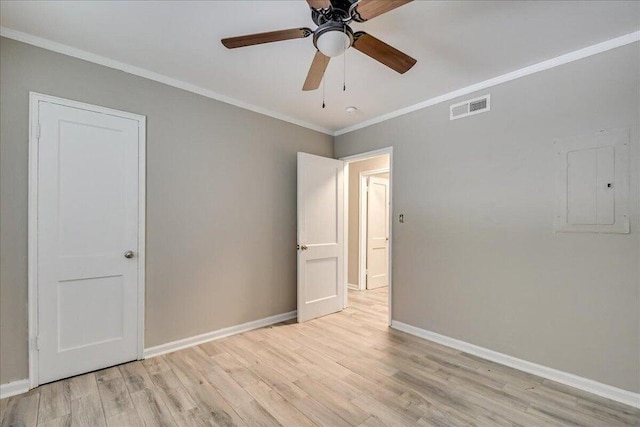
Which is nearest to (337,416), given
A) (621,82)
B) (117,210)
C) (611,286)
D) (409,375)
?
(409,375)

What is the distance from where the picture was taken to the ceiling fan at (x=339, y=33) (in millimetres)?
1474

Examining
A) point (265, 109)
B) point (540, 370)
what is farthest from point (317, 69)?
point (540, 370)

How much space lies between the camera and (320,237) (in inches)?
152

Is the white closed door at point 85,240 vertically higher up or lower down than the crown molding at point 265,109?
lower down

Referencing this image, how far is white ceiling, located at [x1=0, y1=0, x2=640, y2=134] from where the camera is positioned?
1.88m

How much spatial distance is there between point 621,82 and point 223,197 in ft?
11.2

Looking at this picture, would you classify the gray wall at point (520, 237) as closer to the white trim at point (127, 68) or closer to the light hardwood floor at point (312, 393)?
the light hardwood floor at point (312, 393)

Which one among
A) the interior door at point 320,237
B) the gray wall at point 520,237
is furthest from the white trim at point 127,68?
the gray wall at point 520,237

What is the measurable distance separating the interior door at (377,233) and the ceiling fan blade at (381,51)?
139 inches

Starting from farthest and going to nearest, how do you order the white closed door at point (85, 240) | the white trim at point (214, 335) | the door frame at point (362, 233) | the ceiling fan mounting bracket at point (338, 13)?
the door frame at point (362, 233), the white trim at point (214, 335), the white closed door at point (85, 240), the ceiling fan mounting bracket at point (338, 13)

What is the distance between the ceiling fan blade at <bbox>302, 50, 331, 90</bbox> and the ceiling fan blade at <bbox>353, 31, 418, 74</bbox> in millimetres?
217

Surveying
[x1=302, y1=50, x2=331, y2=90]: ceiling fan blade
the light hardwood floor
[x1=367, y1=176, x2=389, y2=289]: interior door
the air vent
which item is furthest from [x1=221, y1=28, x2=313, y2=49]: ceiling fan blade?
[x1=367, y1=176, x2=389, y2=289]: interior door

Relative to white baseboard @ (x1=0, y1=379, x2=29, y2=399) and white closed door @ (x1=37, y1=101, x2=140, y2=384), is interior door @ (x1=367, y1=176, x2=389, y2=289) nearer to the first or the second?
white closed door @ (x1=37, y1=101, x2=140, y2=384)

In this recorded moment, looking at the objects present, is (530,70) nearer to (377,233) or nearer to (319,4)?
(319,4)
